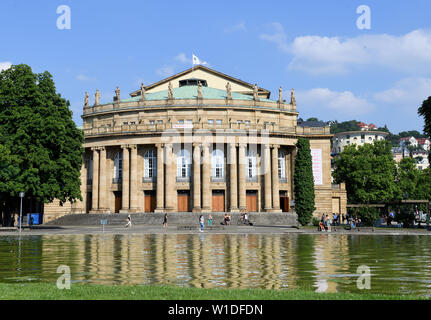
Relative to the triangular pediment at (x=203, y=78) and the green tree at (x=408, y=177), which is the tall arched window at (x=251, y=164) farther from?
the green tree at (x=408, y=177)

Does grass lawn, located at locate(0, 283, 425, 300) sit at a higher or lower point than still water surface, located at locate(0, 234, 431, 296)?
higher

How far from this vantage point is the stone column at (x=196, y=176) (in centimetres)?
6512

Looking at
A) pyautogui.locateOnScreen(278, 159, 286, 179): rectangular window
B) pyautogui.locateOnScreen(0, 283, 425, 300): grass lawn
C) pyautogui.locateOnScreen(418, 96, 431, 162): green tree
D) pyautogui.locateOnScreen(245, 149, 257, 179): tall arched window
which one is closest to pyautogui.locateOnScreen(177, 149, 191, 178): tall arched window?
pyautogui.locateOnScreen(245, 149, 257, 179): tall arched window

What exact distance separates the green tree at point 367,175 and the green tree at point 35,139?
200 feet

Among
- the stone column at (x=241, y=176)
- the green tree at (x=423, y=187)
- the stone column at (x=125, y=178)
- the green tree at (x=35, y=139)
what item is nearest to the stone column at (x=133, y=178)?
the stone column at (x=125, y=178)

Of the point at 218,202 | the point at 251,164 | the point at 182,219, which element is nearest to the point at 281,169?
the point at 251,164

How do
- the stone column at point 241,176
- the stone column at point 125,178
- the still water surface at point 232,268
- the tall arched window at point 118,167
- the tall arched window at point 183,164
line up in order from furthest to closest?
1. the tall arched window at point 118,167
2. the tall arched window at point 183,164
3. the stone column at point 125,178
4. the stone column at point 241,176
5. the still water surface at point 232,268

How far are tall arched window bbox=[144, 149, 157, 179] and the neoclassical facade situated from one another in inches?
6.0

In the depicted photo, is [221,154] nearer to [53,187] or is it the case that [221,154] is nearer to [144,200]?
[144,200]

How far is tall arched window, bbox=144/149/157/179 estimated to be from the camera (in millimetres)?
69062

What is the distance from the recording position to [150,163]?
69.4 meters

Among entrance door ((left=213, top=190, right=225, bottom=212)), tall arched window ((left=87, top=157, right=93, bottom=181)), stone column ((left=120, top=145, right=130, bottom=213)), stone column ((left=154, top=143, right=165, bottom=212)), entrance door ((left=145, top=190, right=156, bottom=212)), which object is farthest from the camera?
tall arched window ((left=87, top=157, right=93, bottom=181))

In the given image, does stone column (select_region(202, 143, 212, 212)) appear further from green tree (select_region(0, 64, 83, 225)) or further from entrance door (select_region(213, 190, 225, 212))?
green tree (select_region(0, 64, 83, 225))

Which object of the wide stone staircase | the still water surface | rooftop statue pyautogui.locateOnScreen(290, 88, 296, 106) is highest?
rooftop statue pyautogui.locateOnScreen(290, 88, 296, 106)
